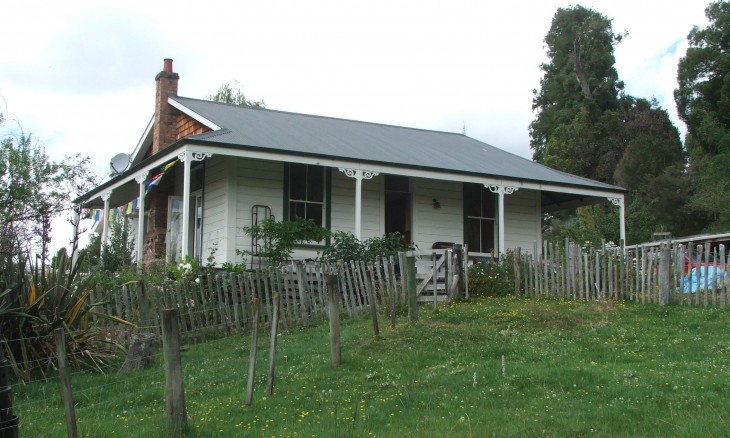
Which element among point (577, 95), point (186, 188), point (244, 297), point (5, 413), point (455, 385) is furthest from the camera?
point (577, 95)

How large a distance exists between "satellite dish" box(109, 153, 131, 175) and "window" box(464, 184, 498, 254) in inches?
384

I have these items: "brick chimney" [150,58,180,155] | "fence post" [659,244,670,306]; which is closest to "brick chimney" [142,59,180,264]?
"brick chimney" [150,58,180,155]

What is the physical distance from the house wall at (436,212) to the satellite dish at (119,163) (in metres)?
8.50

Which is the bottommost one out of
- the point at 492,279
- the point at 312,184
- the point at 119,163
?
the point at 492,279

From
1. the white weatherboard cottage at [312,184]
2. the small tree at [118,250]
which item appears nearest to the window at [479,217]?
the white weatherboard cottage at [312,184]

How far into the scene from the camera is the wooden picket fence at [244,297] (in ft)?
43.7

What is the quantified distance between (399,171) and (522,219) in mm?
5344

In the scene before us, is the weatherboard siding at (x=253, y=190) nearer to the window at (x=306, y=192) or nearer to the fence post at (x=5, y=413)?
the window at (x=306, y=192)

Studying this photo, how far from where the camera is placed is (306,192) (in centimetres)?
1970

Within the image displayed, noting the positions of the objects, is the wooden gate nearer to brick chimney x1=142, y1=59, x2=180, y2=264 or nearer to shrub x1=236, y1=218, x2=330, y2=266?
shrub x1=236, y1=218, x2=330, y2=266

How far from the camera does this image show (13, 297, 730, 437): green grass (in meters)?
6.91

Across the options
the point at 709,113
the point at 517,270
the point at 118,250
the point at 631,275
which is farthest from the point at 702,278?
the point at 709,113

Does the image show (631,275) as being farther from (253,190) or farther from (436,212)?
(253,190)

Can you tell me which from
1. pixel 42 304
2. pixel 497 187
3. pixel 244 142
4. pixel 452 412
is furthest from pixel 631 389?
pixel 497 187
